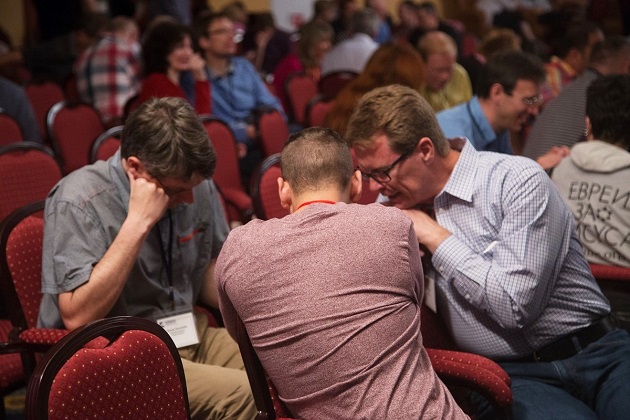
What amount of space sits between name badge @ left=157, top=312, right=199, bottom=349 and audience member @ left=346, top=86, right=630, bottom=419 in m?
0.71

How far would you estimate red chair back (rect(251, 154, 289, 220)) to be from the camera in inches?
122

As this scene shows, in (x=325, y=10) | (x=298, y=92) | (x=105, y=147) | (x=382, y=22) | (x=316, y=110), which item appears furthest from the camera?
(x=382, y=22)

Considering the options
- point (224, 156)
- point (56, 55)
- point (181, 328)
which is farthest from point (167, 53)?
point (56, 55)

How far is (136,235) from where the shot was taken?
7.58 feet

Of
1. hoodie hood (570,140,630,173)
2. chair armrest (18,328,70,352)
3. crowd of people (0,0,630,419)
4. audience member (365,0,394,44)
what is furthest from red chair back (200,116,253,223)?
audience member (365,0,394,44)

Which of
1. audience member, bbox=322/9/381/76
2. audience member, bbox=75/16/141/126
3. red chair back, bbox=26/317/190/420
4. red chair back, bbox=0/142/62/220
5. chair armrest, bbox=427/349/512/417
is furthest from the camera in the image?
audience member, bbox=322/9/381/76

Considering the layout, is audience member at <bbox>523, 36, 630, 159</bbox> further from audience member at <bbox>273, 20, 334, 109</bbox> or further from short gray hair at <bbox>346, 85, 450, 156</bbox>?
audience member at <bbox>273, 20, 334, 109</bbox>

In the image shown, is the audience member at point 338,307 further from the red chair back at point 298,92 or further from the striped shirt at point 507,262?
the red chair back at point 298,92

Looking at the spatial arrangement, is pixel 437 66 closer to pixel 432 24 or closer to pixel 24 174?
pixel 24 174

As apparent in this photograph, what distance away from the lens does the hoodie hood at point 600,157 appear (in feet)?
9.57

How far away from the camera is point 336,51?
23.2 feet

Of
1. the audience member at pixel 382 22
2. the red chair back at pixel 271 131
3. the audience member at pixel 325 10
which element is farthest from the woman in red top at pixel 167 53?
the audience member at pixel 382 22

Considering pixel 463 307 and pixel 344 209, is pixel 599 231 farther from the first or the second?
pixel 344 209

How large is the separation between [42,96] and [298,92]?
2036 millimetres
